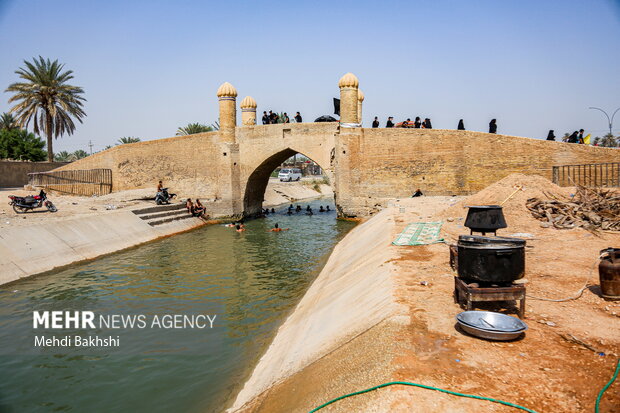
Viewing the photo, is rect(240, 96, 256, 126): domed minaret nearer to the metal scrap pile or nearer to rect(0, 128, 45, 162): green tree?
the metal scrap pile

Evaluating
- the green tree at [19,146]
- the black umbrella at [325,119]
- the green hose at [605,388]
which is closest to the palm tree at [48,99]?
the green tree at [19,146]

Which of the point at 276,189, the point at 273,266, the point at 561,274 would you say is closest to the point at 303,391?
the point at 561,274

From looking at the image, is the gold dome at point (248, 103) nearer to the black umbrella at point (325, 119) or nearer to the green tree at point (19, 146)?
the black umbrella at point (325, 119)

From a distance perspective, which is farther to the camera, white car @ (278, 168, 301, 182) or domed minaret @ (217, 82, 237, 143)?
white car @ (278, 168, 301, 182)

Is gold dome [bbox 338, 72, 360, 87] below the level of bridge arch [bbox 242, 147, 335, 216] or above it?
above

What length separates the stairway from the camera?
19.5 metres

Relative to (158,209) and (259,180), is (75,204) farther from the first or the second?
(259,180)

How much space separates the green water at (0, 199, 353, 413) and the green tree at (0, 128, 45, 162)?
2607cm

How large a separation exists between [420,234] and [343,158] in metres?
11.8

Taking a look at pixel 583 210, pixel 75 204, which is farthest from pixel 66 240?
pixel 583 210

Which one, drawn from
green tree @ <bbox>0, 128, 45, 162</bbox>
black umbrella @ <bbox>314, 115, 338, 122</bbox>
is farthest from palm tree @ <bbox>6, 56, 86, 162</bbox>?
black umbrella @ <bbox>314, 115, 338, 122</bbox>

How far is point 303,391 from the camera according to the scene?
12.9 ft

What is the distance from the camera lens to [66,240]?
1380 centimetres

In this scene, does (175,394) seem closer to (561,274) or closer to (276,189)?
(561,274)
